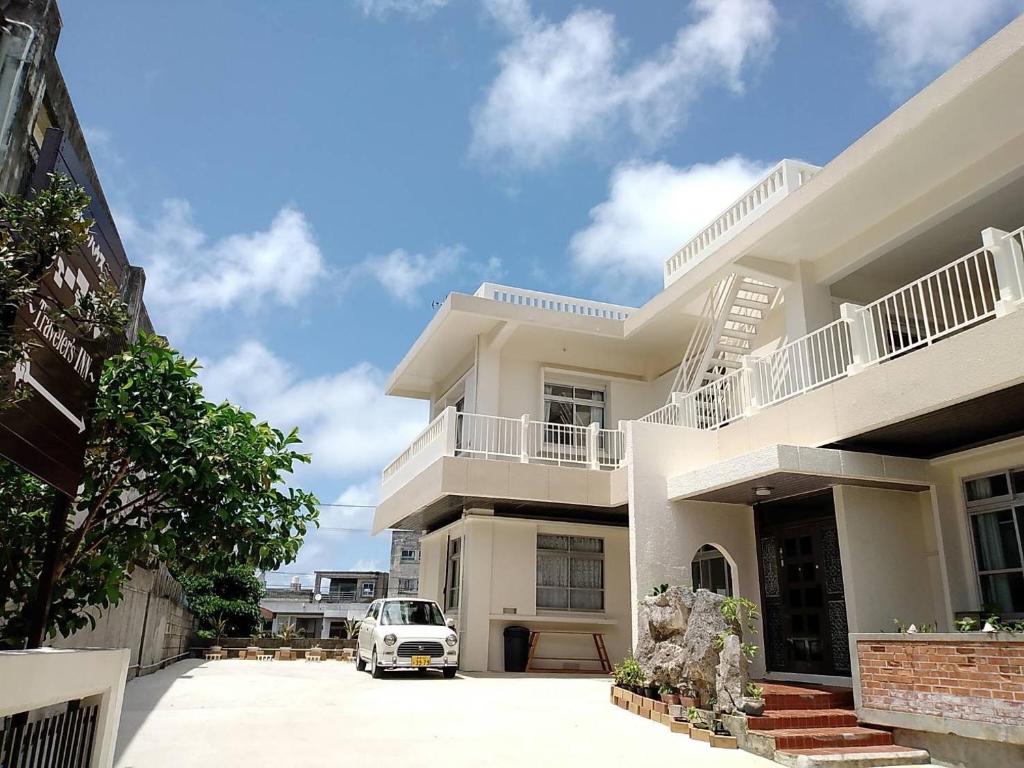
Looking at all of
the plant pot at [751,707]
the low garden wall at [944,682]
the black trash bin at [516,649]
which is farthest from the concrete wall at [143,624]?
the low garden wall at [944,682]

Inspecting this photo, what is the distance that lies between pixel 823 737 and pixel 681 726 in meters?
1.30

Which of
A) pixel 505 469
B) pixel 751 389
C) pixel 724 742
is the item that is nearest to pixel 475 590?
pixel 505 469

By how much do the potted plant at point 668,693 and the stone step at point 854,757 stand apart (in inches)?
66.4

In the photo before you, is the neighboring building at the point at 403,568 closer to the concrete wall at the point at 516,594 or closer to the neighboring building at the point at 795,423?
the neighboring building at the point at 795,423

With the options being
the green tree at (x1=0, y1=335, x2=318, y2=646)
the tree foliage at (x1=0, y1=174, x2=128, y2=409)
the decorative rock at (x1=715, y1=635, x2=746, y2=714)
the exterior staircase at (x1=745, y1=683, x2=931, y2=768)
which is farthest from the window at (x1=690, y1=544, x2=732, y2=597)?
the tree foliage at (x1=0, y1=174, x2=128, y2=409)

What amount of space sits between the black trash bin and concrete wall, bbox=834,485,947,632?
250 inches

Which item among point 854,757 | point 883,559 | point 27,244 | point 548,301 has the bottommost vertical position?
point 854,757

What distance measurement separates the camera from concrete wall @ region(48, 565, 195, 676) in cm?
858

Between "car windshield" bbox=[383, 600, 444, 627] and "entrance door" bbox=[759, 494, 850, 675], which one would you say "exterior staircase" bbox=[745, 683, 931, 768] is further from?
"car windshield" bbox=[383, 600, 444, 627]

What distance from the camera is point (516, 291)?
49.2 ft

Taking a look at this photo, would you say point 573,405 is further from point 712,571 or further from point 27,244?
point 27,244

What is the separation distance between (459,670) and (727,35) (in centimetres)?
1058

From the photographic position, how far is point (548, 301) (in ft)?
49.6

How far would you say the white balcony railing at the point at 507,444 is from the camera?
13.2m
